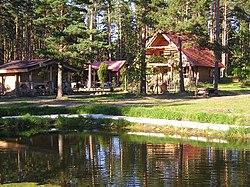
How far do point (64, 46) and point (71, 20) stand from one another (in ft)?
5.62

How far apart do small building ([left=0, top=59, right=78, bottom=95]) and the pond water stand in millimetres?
18011

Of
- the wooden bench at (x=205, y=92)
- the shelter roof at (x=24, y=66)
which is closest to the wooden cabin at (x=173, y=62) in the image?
the wooden bench at (x=205, y=92)

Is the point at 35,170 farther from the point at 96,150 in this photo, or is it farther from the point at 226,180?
the point at 226,180

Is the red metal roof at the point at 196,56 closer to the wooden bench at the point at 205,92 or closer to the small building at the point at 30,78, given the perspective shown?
the wooden bench at the point at 205,92

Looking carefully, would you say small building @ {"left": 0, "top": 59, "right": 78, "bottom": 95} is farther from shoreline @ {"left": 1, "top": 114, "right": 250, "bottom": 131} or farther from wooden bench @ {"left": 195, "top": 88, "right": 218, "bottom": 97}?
shoreline @ {"left": 1, "top": 114, "right": 250, "bottom": 131}

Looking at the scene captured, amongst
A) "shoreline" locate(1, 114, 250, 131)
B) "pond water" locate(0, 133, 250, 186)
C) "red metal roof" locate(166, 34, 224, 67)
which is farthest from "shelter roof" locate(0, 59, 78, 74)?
"pond water" locate(0, 133, 250, 186)

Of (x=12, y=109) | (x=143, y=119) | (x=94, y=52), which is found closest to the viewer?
(x=143, y=119)

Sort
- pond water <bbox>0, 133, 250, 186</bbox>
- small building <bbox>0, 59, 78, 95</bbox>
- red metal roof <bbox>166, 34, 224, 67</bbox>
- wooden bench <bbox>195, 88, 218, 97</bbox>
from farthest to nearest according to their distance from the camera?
red metal roof <bbox>166, 34, 224, 67</bbox>
small building <bbox>0, 59, 78, 95</bbox>
wooden bench <bbox>195, 88, 218, 97</bbox>
pond water <bbox>0, 133, 250, 186</bbox>

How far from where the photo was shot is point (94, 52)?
84.2 feet

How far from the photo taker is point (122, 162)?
10.6 metres

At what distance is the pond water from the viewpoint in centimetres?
883

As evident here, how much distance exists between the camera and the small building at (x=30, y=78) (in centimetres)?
3209

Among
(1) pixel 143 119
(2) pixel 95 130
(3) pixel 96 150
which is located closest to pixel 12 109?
(2) pixel 95 130

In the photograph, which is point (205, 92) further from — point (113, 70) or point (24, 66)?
point (113, 70)
